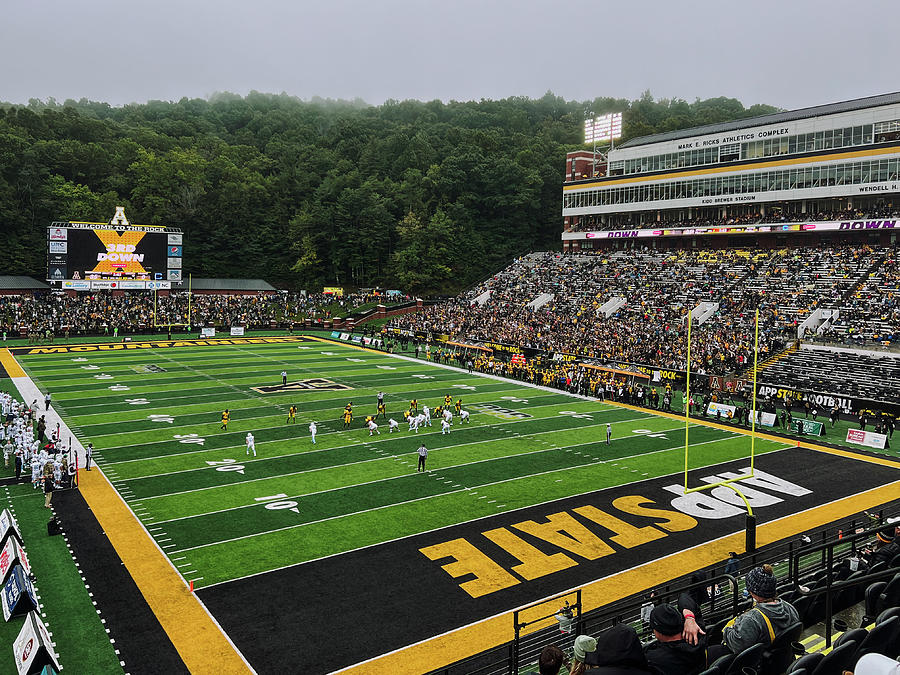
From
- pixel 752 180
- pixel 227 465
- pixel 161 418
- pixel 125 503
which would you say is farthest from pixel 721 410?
pixel 752 180

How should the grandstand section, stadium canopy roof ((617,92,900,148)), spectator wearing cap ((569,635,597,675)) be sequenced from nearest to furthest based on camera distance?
spectator wearing cap ((569,635,597,675))
the grandstand section
stadium canopy roof ((617,92,900,148))

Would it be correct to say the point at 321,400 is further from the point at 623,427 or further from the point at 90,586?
the point at 90,586

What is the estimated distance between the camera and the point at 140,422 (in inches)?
1076

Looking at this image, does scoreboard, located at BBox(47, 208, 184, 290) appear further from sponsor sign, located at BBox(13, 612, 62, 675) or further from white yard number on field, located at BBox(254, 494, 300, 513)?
sponsor sign, located at BBox(13, 612, 62, 675)

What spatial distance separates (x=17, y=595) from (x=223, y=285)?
6654cm

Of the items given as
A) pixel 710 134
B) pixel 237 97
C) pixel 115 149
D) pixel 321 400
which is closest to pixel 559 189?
pixel 710 134

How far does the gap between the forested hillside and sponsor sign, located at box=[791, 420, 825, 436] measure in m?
56.5

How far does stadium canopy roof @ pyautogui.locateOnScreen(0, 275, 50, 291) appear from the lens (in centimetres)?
6444

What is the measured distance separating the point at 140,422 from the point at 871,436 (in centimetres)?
2891

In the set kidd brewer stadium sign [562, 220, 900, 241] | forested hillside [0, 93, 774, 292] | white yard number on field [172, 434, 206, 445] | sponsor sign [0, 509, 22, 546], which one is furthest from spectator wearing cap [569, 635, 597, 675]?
forested hillside [0, 93, 774, 292]

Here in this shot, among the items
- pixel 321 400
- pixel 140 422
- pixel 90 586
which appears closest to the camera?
pixel 90 586

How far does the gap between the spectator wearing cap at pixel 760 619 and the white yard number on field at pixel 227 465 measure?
1748cm

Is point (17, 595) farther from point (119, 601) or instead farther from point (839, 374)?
point (839, 374)

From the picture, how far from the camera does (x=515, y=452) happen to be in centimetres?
2384
